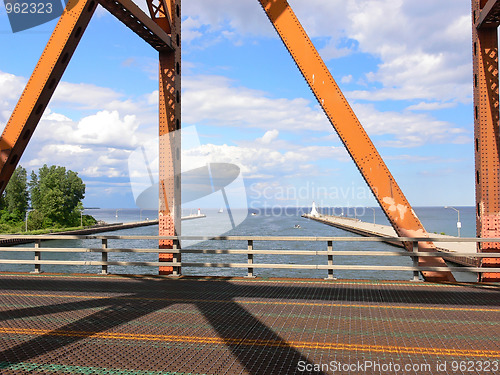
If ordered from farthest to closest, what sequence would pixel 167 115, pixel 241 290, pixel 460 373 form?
1. pixel 167 115
2. pixel 241 290
3. pixel 460 373

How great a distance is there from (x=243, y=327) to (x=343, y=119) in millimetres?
5002

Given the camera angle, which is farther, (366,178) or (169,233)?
(169,233)

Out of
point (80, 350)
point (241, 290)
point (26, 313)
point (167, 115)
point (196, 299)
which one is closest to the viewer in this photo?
point (80, 350)

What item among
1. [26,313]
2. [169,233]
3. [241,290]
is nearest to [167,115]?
[169,233]

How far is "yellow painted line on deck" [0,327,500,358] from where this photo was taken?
18.6 ft

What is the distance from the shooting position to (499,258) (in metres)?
10.4

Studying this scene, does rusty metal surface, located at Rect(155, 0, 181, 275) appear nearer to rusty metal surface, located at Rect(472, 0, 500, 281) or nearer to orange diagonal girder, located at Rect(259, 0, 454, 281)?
orange diagonal girder, located at Rect(259, 0, 454, 281)

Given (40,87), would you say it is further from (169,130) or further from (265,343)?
(265,343)

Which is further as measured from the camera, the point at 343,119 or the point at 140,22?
the point at 140,22

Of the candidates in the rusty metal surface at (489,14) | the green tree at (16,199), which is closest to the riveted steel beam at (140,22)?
the rusty metal surface at (489,14)

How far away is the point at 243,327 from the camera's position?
6.89 m

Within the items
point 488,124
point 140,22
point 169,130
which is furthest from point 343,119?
point 140,22

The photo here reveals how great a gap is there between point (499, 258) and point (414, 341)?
18.4 feet

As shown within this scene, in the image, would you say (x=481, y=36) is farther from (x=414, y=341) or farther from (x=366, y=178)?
(x=414, y=341)
